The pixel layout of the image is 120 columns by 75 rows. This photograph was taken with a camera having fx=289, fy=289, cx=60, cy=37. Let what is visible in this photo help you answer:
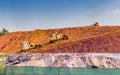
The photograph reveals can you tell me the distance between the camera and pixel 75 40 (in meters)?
64.7

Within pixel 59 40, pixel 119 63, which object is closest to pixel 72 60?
pixel 119 63

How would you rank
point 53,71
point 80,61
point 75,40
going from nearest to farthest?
point 53,71
point 80,61
point 75,40

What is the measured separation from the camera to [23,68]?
32844 millimetres

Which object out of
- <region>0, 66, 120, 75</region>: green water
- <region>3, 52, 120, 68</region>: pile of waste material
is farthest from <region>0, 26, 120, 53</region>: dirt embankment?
<region>0, 66, 120, 75</region>: green water

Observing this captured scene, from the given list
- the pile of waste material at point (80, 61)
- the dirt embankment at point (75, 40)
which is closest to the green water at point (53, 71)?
the pile of waste material at point (80, 61)

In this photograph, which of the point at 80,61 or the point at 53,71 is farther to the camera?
the point at 80,61

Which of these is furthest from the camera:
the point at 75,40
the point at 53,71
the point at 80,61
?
the point at 75,40

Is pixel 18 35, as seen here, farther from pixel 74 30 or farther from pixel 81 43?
pixel 81 43

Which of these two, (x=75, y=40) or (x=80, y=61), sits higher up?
(x=75, y=40)

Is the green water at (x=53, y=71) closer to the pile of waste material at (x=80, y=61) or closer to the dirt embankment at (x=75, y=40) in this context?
the pile of waste material at (x=80, y=61)

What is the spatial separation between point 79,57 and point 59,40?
25646 mm

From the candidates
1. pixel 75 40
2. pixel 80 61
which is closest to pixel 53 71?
pixel 80 61

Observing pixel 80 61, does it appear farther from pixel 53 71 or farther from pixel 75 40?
pixel 75 40

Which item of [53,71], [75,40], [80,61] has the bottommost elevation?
[53,71]
